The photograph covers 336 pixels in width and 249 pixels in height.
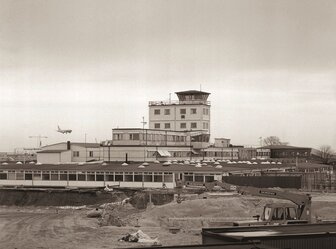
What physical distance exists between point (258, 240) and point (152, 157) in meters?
78.3

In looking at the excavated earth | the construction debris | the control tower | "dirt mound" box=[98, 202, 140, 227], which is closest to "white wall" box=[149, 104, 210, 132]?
the control tower

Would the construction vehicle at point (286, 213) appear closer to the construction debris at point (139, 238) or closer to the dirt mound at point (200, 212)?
the construction debris at point (139, 238)

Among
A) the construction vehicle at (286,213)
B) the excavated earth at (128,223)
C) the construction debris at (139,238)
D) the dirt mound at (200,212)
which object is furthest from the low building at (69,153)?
the construction vehicle at (286,213)

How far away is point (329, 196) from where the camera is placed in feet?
202

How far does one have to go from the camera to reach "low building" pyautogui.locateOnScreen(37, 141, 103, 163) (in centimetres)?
10038

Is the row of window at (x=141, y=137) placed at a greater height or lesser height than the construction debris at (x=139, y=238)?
greater

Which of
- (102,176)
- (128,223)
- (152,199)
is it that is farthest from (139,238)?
(102,176)

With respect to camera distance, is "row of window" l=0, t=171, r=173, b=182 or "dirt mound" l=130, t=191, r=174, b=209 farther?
"row of window" l=0, t=171, r=173, b=182

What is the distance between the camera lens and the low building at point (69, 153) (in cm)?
10038

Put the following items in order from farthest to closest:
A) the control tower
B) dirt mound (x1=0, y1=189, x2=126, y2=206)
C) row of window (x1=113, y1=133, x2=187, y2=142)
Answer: the control tower
row of window (x1=113, y1=133, x2=187, y2=142)
dirt mound (x1=0, y1=189, x2=126, y2=206)

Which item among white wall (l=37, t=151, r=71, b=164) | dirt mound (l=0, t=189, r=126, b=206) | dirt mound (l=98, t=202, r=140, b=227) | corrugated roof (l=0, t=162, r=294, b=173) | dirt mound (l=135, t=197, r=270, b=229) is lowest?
dirt mound (l=0, t=189, r=126, b=206)

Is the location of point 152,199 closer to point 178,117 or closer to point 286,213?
point 286,213

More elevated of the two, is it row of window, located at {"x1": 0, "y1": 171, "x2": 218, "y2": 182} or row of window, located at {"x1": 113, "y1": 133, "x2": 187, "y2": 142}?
row of window, located at {"x1": 113, "y1": 133, "x2": 187, "y2": 142}

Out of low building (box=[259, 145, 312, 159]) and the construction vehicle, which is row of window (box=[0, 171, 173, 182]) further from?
low building (box=[259, 145, 312, 159])
